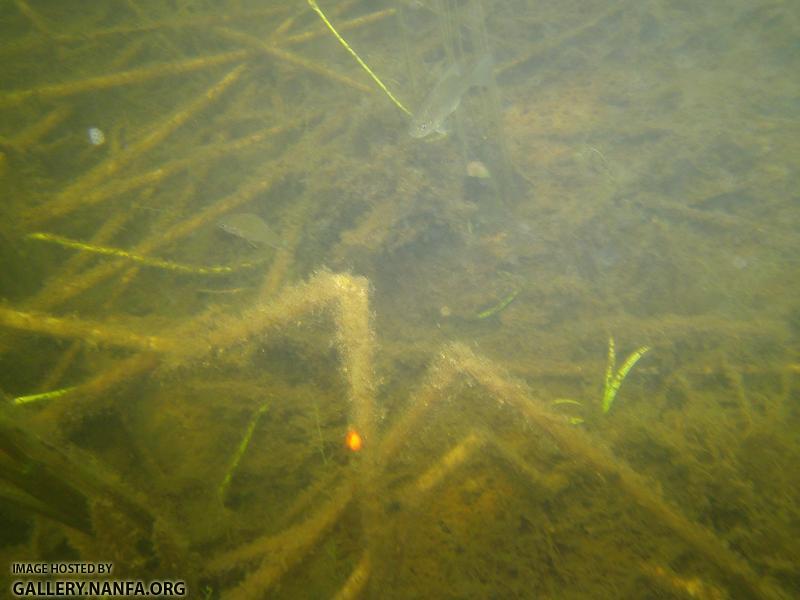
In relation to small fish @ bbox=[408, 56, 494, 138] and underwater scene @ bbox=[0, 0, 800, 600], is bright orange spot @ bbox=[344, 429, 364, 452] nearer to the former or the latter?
underwater scene @ bbox=[0, 0, 800, 600]

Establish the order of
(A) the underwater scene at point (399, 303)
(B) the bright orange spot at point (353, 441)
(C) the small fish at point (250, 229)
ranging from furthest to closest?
(C) the small fish at point (250, 229)
(B) the bright orange spot at point (353, 441)
(A) the underwater scene at point (399, 303)

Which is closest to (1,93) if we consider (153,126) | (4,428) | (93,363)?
(153,126)

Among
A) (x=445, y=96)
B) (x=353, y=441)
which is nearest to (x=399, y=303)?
(x=353, y=441)

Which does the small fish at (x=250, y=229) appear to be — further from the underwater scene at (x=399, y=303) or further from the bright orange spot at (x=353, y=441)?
the bright orange spot at (x=353, y=441)

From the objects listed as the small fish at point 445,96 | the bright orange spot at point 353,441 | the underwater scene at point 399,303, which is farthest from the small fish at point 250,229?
the bright orange spot at point 353,441

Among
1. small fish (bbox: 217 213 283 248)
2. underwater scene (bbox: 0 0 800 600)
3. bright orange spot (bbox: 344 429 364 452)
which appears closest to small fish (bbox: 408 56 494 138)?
underwater scene (bbox: 0 0 800 600)
